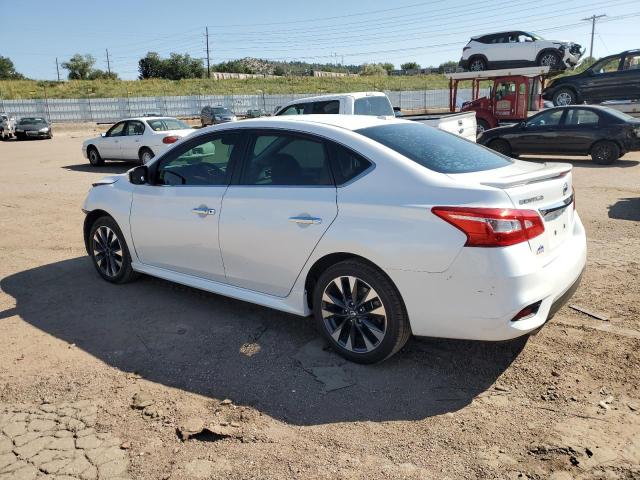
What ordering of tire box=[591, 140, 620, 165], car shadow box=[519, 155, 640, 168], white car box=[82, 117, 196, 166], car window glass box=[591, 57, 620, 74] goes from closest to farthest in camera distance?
1. tire box=[591, 140, 620, 165]
2. car shadow box=[519, 155, 640, 168]
3. white car box=[82, 117, 196, 166]
4. car window glass box=[591, 57, 620, 74]

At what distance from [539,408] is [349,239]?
4.96ft

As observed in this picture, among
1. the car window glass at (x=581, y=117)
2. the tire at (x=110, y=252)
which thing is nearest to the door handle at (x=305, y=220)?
the tire at (x=110, y=252)

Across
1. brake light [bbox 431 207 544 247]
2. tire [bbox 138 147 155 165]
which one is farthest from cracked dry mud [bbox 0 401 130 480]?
tire [bbox 138 147 155 165]

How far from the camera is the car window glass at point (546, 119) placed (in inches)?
540

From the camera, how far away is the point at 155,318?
15.1ft

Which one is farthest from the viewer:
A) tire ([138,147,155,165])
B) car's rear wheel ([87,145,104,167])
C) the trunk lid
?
car's rear wheel ([87,145,104,167])

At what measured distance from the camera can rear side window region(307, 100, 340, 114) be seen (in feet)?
35.2

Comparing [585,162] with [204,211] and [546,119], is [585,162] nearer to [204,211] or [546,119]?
[546,119]

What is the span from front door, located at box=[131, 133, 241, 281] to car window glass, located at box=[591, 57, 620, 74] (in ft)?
59.7

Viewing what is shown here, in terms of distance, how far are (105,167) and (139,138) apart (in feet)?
7.28

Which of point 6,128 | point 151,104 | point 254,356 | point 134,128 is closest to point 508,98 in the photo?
point 134,128

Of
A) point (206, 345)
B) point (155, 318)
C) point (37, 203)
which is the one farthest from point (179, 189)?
point (37, 203)

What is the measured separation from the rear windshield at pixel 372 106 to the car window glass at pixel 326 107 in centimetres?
36

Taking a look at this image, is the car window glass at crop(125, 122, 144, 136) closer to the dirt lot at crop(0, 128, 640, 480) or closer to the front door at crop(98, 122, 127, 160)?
the front door at crop(98, 122, 127, 160)
